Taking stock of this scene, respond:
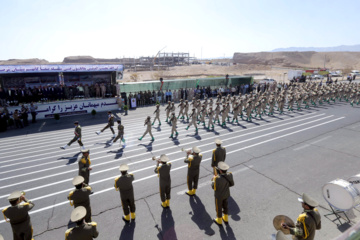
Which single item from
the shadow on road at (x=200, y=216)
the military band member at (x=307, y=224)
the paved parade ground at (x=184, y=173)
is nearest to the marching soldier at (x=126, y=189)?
the paved parade ground at (x=184, y=173)

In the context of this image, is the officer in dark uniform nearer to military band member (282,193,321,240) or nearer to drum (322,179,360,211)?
military band member (282,193,321,240)

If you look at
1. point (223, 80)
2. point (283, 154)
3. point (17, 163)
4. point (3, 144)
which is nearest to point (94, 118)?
point (3, 144)

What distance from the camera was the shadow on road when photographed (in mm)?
5949

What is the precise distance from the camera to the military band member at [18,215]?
16.2 feet

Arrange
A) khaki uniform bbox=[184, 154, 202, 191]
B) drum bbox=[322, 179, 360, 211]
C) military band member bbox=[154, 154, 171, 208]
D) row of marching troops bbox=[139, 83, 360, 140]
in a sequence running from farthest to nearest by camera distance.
→ 1. row of marching troops bbox=[139, 83, 360, 140]
2. khaki uniform bbox=[184, 154, 202, 191]
3. military band member bbox=[154, 154, 171, 208]
4. drum bbox=[322, 179, 360, 211]

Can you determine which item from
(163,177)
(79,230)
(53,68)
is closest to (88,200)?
(79,230)

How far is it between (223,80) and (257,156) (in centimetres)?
2427

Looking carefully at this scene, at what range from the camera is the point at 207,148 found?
11.8 metres

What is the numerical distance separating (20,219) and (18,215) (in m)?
0.16

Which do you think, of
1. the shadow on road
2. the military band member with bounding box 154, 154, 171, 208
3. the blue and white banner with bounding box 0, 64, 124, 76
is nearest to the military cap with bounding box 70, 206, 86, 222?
the military band member with bounding box 154, 154, 171, 208

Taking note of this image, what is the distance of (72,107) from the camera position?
67.9 feet

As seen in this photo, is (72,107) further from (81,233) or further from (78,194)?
(81,233)

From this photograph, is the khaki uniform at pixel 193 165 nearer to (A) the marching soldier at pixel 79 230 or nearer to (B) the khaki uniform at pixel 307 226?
(B) the khaki uniform at pixel 307 226

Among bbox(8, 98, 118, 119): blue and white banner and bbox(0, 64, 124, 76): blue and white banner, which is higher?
bbox(0, 64, 124, 76): blue and white banner
